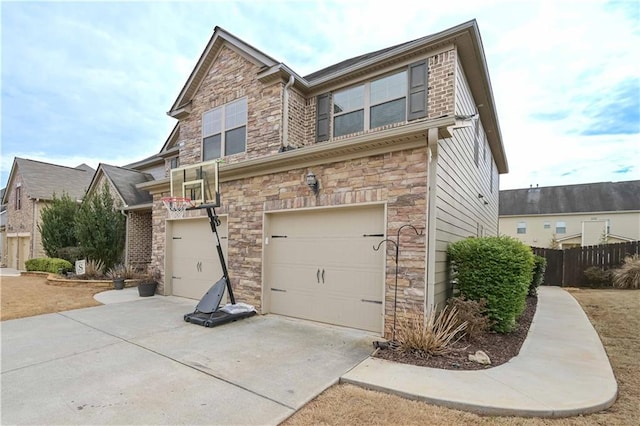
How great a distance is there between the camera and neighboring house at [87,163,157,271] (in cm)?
1351

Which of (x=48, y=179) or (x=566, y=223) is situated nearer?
(x=48, y=179)

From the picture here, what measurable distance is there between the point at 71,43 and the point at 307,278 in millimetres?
10172

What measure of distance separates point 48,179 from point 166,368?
21247 millimetres

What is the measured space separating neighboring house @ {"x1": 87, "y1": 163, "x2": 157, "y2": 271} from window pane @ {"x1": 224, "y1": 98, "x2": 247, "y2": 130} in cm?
545

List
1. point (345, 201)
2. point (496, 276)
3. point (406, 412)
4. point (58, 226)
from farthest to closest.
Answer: point (58, 226)
point (345, 201)
point (496, 276)
point (406, 412)

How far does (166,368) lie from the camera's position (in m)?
Result: 4.12

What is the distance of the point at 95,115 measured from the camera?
1708 cm

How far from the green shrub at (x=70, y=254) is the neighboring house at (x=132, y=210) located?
1768 mm

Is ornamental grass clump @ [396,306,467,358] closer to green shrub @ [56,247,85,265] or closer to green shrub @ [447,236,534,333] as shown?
green shrub @ [447,236,534,333]

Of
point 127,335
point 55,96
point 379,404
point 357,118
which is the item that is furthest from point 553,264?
point 55,96

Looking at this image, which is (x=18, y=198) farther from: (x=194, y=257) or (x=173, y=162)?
(x=194, y=257)

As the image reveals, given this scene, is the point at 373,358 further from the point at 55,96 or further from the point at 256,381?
the point at 55,96

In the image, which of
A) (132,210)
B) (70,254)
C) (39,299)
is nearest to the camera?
(39,299)

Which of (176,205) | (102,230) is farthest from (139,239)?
(176,205)
